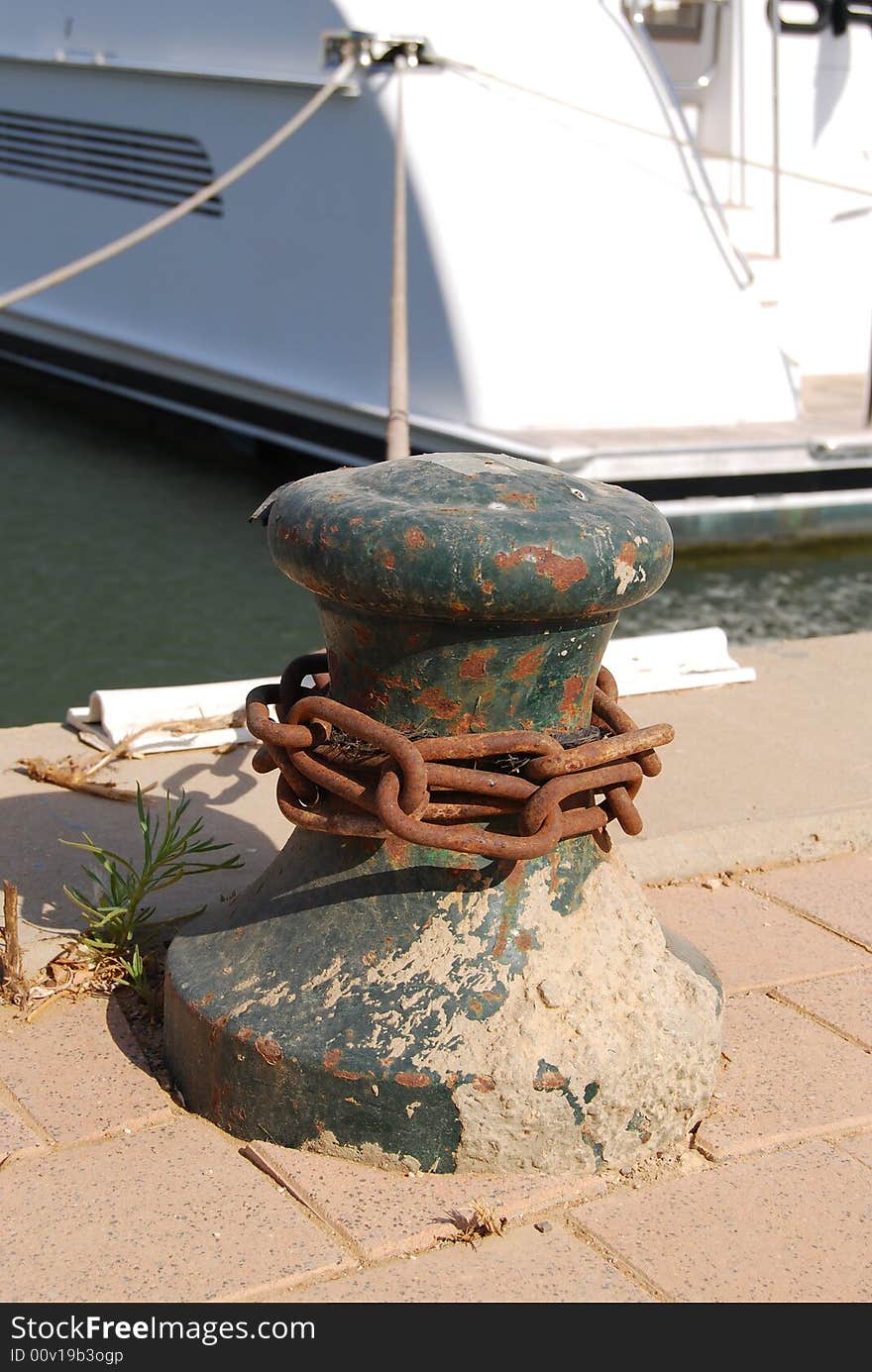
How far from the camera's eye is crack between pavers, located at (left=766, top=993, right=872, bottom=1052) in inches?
103

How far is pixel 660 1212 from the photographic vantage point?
2.12 metres

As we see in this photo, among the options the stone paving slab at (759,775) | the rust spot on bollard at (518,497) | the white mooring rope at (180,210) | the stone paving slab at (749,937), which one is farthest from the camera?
the white mooring rope at (180,210)

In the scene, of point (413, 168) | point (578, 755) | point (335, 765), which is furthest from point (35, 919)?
point (413, 168)

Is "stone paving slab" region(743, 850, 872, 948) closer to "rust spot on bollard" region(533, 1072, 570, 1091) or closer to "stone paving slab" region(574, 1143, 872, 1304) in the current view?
"stone paving slab" region(574, 1143, 872, 1304)

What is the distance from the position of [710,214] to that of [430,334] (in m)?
1.65

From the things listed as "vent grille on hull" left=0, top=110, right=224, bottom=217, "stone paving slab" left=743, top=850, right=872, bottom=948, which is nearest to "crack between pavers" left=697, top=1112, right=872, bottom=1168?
"stone paving slab" left=743, top=850, right=872, bottom=948

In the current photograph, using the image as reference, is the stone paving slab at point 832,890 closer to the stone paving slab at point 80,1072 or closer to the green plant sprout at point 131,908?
the green plant sprout at point 131,908

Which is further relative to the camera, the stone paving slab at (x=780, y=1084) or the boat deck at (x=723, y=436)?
the boat deck at (x=723, y=436)

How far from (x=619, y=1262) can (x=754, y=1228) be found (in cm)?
21

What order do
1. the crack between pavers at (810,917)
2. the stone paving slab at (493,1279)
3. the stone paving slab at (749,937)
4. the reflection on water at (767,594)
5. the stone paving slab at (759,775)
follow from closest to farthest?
the stone paving slab at (493,1279)
the stone paving slab at (749,937)
the crack between pavers at (810,917)
the stone paving slab at (759,775)
the reflection on water at (767,594)

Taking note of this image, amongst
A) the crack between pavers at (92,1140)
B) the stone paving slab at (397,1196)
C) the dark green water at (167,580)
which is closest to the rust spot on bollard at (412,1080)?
the stone paving slab at (397,1196)

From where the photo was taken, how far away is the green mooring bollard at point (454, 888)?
2.15 meters

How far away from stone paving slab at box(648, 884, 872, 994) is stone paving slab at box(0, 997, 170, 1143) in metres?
1.05

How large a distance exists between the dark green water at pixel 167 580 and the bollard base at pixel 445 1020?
387 cm
